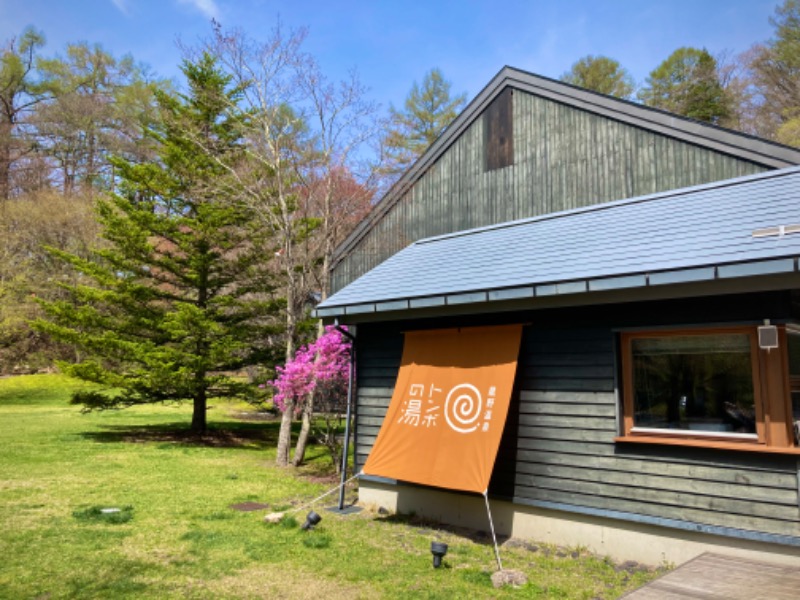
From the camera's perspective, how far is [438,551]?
208 inches

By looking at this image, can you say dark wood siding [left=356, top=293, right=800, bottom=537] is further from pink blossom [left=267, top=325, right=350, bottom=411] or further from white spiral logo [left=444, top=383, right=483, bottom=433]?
pink blossom [left=267, top=325, right=350, bottom=411]

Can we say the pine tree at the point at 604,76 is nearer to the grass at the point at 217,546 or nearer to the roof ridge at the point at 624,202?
the roof ridge at the point at 624,202

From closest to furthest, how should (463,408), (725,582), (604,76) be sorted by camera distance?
1. (725,582)
2. (463,408)
3. (604,76)

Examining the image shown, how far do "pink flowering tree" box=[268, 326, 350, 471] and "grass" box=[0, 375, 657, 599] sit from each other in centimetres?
114

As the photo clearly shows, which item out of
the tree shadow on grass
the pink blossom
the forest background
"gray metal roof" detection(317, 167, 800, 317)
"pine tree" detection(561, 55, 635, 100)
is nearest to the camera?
"gray metal roof" detection(317, 167, 800, 317)

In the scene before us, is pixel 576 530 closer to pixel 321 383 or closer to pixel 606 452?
pixel 606 452

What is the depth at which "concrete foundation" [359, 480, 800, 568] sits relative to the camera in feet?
16.5

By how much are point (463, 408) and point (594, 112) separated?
5.60 metres

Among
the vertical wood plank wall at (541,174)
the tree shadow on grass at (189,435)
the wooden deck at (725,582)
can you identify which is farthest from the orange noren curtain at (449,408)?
the tree shadow on grass at (189,435)

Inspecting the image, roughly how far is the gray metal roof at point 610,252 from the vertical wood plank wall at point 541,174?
487 millimetres

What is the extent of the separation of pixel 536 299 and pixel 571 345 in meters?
0.66

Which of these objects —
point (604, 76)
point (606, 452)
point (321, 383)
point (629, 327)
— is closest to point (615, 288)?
point (629, 327)

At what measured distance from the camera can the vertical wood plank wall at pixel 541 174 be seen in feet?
27.0

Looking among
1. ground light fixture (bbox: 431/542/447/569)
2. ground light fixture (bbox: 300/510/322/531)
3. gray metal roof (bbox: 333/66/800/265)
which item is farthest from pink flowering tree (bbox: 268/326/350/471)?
ground light fixture (bbox: 431/542/447/569)
